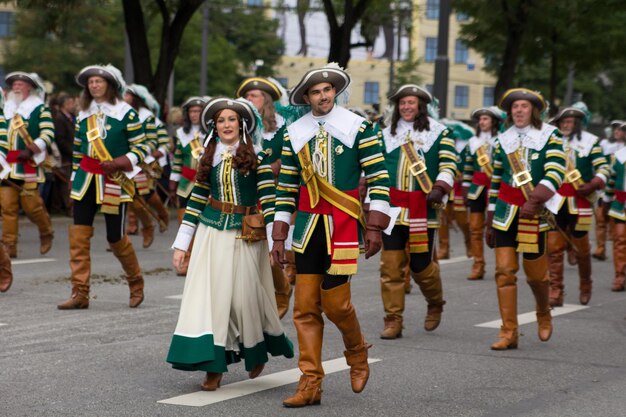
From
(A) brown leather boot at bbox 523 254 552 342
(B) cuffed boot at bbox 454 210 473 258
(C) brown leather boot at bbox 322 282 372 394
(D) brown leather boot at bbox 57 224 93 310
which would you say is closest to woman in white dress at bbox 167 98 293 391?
(C) brown leather boot at bbox 322 282 372 394

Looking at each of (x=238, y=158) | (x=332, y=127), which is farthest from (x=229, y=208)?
(x=332, y=127)

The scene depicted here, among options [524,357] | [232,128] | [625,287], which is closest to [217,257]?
[232,128]

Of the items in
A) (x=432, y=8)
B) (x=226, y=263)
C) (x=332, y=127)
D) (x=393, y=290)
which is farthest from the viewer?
(x=432, y=8)

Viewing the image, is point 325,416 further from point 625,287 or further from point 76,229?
point 625,287

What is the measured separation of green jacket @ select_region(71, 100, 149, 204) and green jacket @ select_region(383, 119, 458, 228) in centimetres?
219

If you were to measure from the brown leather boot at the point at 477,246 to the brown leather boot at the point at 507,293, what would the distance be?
516 cm

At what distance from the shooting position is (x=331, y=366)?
28.5ft

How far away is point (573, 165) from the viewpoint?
1351 cm

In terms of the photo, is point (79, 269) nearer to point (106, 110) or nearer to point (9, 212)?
point (106, 110)

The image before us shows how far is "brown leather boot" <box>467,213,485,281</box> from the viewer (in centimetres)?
1510

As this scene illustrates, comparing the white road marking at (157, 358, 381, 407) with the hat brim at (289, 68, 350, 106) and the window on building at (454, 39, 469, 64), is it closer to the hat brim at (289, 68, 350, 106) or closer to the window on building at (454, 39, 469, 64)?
the hat brim at (289, 68, 350, 106)

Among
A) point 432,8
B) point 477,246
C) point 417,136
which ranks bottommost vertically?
point 477,246

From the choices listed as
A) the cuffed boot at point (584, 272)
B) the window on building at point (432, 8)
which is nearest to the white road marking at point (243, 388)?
the cuffed boot at point (584, 272)

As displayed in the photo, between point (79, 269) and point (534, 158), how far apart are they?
12.9 feet
